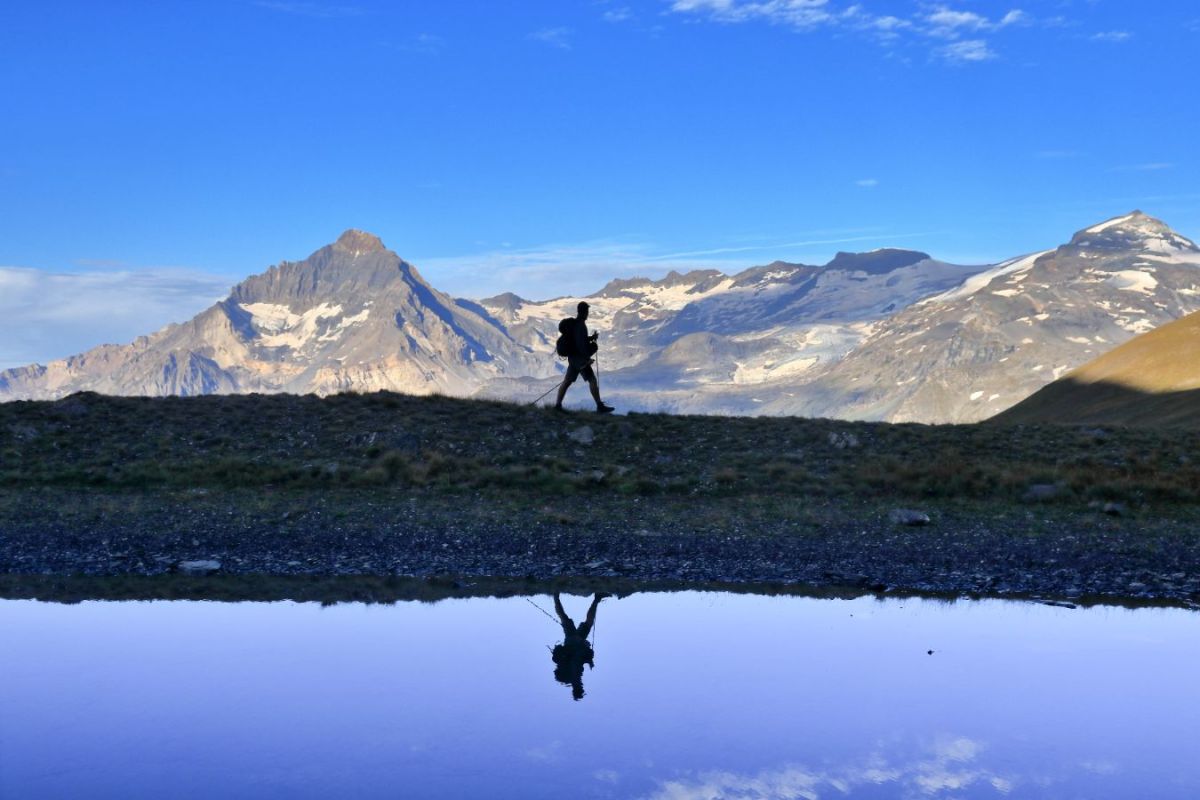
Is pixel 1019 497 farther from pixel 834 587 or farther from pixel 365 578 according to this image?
pixel 365 578

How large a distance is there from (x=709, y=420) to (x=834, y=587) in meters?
17.7

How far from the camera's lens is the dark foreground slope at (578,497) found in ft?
86.2

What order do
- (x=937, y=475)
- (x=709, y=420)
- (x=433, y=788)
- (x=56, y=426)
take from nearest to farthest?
(x=433, y=788) → (x=937, y=475) → (x=56, y=426) → (x=709, y=420)

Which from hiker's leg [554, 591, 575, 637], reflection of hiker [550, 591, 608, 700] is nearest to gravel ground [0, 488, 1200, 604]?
hiker's leg [554, 591, 575, 637]

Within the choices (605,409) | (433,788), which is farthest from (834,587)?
(605,409)

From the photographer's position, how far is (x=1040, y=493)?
1298 inches

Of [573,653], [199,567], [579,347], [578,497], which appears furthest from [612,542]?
[579,347]

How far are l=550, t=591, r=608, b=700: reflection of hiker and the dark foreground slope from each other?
13.3 ft

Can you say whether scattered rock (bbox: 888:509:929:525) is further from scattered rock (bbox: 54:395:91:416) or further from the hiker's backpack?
scattered rock (bbox: 54:395:91:416)

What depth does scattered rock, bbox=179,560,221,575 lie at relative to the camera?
25641 millimetres

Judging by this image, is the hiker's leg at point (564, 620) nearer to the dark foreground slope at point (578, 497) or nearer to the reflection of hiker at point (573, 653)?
the reflection of hiker at point (573, 653)

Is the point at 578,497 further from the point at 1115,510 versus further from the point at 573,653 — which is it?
the point at 1115,510

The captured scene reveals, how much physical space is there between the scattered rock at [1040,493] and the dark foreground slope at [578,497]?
0.08 meters

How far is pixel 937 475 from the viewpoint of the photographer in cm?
3466
